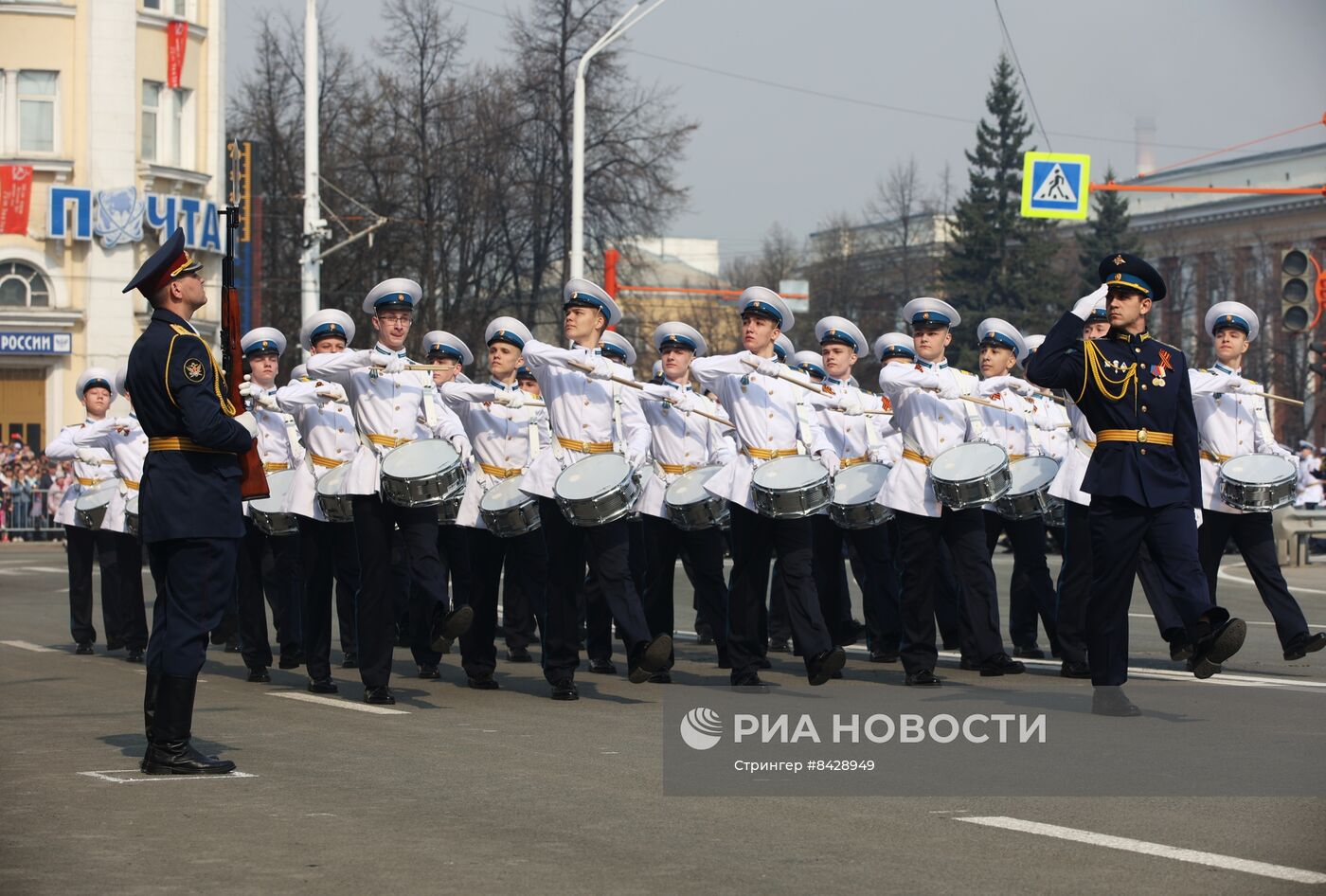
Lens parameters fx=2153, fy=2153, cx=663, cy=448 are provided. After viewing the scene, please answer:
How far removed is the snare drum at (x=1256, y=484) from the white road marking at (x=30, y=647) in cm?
810

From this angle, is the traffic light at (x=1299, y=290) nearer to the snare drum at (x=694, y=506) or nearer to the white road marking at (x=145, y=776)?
the snare drum at (x=694, y=506)

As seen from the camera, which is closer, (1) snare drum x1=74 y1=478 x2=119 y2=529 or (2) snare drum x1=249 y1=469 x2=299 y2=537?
(2) snare drum x1=249 y1=469 x2=299 y2=537

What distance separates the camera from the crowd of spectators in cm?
3647

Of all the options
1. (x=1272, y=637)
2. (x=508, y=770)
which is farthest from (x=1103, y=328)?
(x=508, y=770)

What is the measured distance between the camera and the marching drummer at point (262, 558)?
13.2 m

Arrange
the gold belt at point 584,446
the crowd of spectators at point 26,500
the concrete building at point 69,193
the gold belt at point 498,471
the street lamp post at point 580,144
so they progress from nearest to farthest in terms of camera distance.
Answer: the gold belt at point 584,446 < the gold belt at point 498,471 < the street lamp post at point 580,144 < the crowd of spectators at point 26,500 < the concrete building at point 69,193

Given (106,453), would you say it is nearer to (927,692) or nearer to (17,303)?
(927,692)

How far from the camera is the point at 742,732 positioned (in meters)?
9.98

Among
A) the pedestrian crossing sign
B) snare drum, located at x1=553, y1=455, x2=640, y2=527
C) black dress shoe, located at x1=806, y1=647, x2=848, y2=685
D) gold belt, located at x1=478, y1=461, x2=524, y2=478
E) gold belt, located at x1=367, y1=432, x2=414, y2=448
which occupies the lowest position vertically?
black dress shoe, located at x1=806, y1=647, x2=848, y2=685

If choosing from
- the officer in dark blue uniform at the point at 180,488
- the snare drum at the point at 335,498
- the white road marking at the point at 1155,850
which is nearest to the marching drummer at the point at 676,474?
the snare drum at the point at 335,498

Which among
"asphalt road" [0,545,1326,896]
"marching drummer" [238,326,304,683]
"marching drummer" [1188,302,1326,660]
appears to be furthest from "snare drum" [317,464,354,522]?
"marching drummer" [1188,302,1326,660]

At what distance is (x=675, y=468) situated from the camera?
45.9 ft

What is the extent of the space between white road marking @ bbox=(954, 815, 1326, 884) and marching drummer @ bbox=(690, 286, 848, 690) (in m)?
4.43

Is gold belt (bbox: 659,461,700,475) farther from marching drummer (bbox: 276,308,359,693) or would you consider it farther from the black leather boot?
the black leather boot
